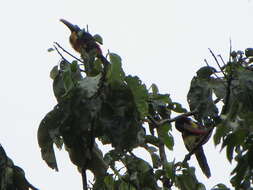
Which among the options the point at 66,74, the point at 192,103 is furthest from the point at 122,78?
the point at 192,103

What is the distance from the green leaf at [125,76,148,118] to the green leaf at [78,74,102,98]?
19cm

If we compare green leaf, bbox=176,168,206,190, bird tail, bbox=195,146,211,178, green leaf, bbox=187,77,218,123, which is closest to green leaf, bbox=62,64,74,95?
green leaf, bbox=187,77,218,123

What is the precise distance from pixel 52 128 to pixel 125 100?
390 millimetres

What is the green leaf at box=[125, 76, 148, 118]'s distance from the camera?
A: 10.0 ft

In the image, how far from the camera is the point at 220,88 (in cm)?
323

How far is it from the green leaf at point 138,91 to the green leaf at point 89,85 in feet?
0.61

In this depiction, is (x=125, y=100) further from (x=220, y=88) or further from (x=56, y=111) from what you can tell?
(x=220, y=88)

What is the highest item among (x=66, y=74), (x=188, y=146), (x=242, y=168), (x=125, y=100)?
(x=188, y=146)

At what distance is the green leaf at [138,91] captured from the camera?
10.0 ft

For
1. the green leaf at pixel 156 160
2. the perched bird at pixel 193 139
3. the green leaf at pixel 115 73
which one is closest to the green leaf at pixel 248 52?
the green leaf at pixel 115 73

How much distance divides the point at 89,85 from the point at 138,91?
33 cm

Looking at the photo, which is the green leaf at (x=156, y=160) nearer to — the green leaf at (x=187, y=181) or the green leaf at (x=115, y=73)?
the green leaf at (x=187, y=181)

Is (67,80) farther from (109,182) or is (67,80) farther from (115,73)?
(109,182)

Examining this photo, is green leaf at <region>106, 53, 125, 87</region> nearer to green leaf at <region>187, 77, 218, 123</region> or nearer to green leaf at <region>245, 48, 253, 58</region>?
→ green leaf at <region>187, 77, 218, 123</region>
